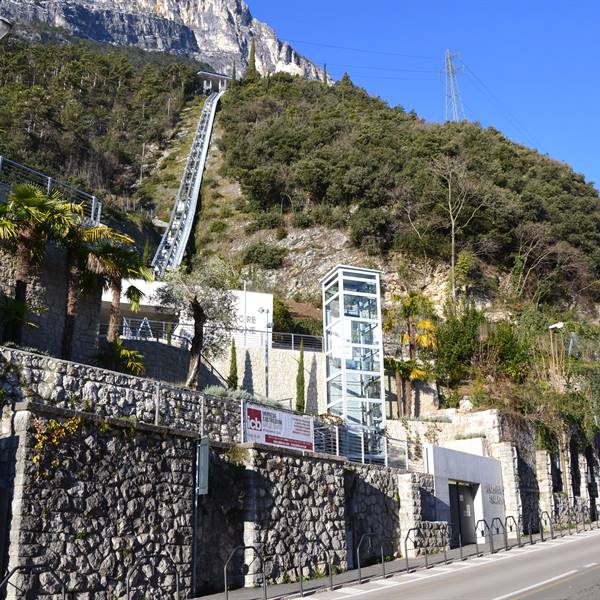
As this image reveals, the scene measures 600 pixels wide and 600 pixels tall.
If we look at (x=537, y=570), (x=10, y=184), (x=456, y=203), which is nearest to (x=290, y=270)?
(x=456, y=203)

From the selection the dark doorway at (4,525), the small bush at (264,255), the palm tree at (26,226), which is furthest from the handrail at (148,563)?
the small bush at (264,255)

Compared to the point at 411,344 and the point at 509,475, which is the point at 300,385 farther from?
the point at 509,475

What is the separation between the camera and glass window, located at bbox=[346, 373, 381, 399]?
81.9 feet

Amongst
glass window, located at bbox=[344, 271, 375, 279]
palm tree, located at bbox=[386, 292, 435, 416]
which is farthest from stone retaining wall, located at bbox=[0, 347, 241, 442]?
palm tree, located at bbox=[386, 292, 435, 416]

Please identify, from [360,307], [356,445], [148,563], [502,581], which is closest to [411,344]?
[360,307]

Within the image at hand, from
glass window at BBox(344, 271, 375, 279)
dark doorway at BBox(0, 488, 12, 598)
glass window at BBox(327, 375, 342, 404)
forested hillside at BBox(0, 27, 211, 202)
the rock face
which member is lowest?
dark doorway at BBox(0, 488, 12, 598)

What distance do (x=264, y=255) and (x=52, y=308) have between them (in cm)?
3379

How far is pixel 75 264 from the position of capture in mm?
19047

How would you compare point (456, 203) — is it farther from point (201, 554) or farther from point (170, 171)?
point (201, 554)

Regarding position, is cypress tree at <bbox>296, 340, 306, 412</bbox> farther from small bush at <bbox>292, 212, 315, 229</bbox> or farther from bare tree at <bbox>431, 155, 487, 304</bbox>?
small bush at <bbox>292, 212, 315, 229</bbox>

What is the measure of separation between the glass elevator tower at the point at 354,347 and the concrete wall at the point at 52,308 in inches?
335

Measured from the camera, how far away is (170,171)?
7181 cm

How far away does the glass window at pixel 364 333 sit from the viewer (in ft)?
85.3

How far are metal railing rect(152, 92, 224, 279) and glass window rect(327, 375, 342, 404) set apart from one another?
750 inches
